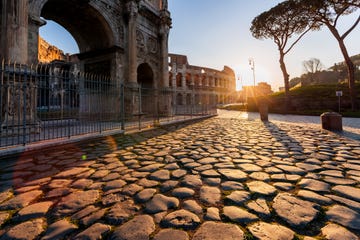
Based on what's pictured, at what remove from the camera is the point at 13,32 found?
16.8 ft

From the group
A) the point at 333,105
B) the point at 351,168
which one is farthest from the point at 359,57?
the point at 351,168

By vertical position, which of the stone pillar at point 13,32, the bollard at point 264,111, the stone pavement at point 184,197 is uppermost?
the stone pillar at point 13,32

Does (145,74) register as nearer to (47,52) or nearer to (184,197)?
(184,197)

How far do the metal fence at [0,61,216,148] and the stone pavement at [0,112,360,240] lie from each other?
183 centimetres

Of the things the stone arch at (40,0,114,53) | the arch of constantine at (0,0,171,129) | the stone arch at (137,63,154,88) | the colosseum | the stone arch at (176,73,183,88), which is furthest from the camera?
the stone arch at (176,73,183,88)

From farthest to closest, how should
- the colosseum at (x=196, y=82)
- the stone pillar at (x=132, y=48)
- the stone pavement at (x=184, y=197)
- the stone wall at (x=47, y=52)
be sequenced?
the colosseum at (x=196, y=82)
the stone wall at (x=47, y=52)
the stone pillar at (x=132, y=48)
the stone pavement at (x=184, y=197)

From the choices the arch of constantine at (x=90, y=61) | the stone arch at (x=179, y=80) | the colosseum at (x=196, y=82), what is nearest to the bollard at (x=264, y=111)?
the arch of constantine at (x=90, y=61)

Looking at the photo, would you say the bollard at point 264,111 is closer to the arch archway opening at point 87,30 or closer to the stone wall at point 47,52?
the arch archway opening at point 87,30

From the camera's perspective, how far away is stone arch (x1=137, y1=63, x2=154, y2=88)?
13.0 meters

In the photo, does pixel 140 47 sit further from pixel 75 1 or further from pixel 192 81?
pixel 192 81

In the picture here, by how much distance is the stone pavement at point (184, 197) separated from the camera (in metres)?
1.34

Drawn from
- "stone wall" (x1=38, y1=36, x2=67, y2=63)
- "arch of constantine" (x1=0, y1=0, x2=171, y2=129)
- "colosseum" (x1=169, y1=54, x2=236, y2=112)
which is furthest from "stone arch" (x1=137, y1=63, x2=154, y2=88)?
"colosseum" (x1=169, y1=54, x2=236, y2=112)

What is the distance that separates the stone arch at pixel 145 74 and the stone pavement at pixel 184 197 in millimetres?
10749

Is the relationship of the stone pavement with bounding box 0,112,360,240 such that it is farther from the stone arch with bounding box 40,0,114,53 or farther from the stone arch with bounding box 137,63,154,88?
the stone arch with bounding box 137,63,154,88
